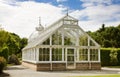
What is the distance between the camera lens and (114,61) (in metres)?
39.6

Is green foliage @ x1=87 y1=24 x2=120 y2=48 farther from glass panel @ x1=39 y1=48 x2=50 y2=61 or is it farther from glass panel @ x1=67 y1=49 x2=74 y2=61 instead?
glass panel @ x1=39 y1=48 x2=50 y2=61

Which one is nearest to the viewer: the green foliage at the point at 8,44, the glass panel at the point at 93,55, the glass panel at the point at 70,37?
the glass panel at the point at 93,55

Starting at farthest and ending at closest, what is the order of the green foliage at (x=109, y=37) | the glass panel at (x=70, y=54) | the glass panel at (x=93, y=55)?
the green foliage at (x=109, y=37), the glass panel at (x=93, y=55), the glass panel at (x=70, y=54)

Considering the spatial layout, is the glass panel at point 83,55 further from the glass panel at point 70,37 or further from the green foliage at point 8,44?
the green foliage at point 8,44

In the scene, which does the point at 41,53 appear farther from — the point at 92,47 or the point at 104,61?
the point at 104,61

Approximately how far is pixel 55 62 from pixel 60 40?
2632 millimetres

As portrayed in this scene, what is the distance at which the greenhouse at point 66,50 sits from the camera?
29406mm

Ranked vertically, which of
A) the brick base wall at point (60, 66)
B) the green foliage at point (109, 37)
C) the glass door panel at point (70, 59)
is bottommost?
the brick base wall at point (60, 66)

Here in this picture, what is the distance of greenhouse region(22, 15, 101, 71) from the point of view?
1158 inches

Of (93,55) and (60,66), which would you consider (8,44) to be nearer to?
(93,55)

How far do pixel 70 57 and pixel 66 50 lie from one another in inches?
34.0

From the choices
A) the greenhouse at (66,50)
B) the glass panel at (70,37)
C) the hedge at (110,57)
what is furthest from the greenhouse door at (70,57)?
the hedge at (110,57)

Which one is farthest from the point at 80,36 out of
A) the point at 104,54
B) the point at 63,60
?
the point at 104,54

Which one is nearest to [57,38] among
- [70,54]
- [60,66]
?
[70,54]
